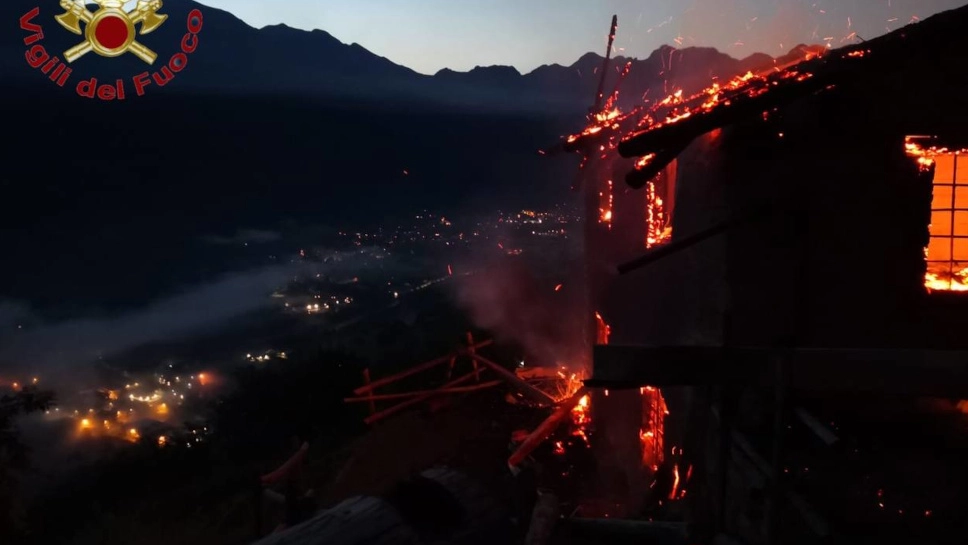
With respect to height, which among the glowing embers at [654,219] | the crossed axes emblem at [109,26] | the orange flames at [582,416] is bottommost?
the orange flames at [582,416]

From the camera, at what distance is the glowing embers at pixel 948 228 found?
633 cm

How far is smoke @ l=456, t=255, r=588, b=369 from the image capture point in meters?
26.1

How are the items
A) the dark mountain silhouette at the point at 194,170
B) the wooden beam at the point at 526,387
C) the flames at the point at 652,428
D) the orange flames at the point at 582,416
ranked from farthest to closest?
the dark mountain silhouette at the point at 194,170, the wooden beam at the point at 526,387, the orange flames at the point at 582,416, the flames at the point at 652,428

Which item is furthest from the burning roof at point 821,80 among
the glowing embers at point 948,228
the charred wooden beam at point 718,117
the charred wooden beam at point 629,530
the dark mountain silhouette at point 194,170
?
the dark mountain silhouette at point 194,170

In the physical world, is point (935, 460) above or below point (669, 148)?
below

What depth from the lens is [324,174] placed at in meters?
145

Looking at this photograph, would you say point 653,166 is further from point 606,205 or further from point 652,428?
point 606,205

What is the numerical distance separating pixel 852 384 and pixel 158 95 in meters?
176

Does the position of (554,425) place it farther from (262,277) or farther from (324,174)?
(324,174)

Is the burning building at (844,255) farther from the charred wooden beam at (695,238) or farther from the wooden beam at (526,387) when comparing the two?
the wooden beam at (526,387)

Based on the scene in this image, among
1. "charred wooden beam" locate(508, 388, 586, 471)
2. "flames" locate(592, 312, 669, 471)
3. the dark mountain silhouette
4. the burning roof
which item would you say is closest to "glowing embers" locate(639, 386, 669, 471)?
"flames" locate(592, 312, 669, 471)

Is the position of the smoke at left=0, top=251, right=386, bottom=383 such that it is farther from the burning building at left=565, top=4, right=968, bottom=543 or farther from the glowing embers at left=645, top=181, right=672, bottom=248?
the burning building at left=565, top=4, right=968, bottom=543

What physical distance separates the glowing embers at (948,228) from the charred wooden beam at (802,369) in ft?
11.1

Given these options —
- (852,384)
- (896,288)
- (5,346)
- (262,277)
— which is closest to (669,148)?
(852,384)
